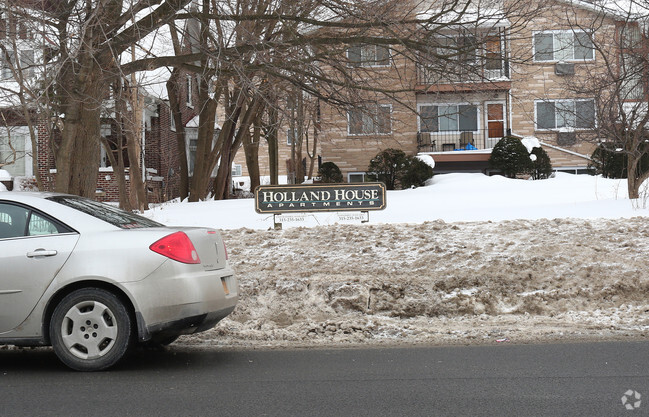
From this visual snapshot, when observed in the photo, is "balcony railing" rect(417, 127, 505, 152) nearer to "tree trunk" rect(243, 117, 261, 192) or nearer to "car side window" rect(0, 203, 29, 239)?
"tree trunk" rect(243, 117, 261, 192)

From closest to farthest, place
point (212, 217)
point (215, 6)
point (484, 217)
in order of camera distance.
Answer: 1. point (215, 6)
2. point (484, 217)
3. point (212, 217)

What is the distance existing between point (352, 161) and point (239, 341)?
2301cm

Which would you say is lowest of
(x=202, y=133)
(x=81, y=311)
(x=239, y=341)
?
(x=239, y=341)

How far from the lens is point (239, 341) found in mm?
7711

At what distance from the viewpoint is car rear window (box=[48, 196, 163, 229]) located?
6.43 m

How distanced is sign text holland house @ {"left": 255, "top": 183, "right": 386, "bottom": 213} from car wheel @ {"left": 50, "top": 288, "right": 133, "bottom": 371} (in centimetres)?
754

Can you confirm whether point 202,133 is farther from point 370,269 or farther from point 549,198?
point 370,269

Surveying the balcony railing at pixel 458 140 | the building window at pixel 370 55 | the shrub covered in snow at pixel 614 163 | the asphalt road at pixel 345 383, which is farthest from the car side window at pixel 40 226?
the balcony railing at pixel 458 140

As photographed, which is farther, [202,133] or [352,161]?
[352,161]

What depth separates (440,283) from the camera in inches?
367

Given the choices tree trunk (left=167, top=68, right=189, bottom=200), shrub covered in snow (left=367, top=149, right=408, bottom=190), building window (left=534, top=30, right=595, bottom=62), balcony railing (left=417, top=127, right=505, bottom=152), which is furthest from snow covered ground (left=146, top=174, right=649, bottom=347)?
balcony railing (left=417, top=127, right=505, bottom=152)

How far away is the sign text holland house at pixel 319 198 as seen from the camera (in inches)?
532

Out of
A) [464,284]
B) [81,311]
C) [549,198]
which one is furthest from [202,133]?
[81,311]

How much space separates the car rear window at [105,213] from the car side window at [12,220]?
0.28 m
